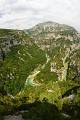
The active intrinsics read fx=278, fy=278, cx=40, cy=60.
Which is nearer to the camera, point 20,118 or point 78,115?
point 20,118

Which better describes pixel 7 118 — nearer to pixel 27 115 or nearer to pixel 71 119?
pixel 27 115

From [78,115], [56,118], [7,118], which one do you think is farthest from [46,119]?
[78,115]

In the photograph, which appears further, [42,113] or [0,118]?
[42,113]

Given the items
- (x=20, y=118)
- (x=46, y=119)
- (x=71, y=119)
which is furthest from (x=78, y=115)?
(x=20, y=118)

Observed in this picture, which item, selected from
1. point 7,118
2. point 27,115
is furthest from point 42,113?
point 7,118

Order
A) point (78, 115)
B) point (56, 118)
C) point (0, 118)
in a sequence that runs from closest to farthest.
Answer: point (0, 118) < point (56, 118) < point (78, 115)

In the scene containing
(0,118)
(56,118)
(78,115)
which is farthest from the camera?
(78,115)

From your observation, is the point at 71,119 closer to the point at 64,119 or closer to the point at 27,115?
the point at 64,119
